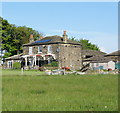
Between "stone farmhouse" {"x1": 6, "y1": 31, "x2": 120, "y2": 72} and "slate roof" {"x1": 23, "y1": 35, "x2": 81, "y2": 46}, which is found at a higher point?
"slate roof" {"x1": 23, "y1": 35, "x2": 81, "y2": 46}

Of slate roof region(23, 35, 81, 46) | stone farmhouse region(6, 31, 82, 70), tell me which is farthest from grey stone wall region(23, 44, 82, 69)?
slate roof region(23, 35, 81, 46)

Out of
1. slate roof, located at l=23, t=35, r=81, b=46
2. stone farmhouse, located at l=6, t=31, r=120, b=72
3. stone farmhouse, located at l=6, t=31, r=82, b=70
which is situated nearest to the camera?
stone farmhouse, located at l=6, t=31, r=120, b=72

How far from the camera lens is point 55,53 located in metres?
68.6

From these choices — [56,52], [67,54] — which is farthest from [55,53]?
[67,54]

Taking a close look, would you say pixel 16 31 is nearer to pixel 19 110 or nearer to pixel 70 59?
pixel 70 59

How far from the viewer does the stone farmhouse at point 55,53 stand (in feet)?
222

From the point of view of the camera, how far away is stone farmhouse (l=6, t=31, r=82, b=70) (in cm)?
6775

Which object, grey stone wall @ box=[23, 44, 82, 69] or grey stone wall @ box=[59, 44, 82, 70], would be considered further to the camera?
grey stone wall @ box=[59, 44, 82, 70]

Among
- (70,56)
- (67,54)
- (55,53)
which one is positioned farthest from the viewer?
(70,56)

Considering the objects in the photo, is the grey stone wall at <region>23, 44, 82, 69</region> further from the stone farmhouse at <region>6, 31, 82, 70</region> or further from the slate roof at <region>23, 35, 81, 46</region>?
the slate roof at <region>23, 35, 81, 46</region>

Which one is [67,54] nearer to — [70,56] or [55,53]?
Answer: [70,56]

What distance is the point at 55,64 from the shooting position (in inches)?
2613

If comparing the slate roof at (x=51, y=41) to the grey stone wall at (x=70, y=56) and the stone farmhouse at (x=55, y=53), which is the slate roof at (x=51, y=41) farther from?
the grey stone wall at (x=70, y=56)

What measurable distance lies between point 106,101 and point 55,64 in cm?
5618
